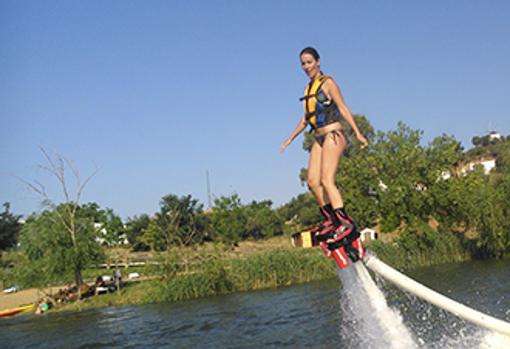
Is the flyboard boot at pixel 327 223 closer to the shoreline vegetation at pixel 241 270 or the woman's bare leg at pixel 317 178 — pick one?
the woman's bare leg at pixel 317 178

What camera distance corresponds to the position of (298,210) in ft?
269

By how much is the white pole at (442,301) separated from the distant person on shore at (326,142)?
0.58 m

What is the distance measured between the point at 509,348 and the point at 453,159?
37662mm

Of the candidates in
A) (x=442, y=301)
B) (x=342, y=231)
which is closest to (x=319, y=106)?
(x=342, y=231)

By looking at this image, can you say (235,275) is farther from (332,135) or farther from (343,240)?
(332,135)

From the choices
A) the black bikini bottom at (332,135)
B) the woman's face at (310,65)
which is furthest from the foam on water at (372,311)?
the woman's face at (310,65)

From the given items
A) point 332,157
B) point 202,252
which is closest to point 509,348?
point 332,157

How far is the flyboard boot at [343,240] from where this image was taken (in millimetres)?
6680

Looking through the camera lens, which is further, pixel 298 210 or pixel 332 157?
pixel 298 210

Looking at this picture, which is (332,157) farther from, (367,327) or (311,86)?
(367,327)

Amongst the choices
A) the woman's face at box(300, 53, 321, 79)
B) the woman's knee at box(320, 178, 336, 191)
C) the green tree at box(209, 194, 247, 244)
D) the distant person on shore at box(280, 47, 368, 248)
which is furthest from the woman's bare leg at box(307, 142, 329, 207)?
the green tree at box(209, 194, 247, 244)

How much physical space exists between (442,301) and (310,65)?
122 inches

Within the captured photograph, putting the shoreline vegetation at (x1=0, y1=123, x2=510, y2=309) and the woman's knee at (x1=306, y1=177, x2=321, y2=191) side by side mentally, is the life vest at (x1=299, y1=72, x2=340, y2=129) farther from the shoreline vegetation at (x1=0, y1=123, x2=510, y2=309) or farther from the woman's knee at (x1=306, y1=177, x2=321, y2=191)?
the shoreline vegetation at (x1=0, y1=123, x2=510, y2=309)

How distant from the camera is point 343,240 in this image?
22.0ft
